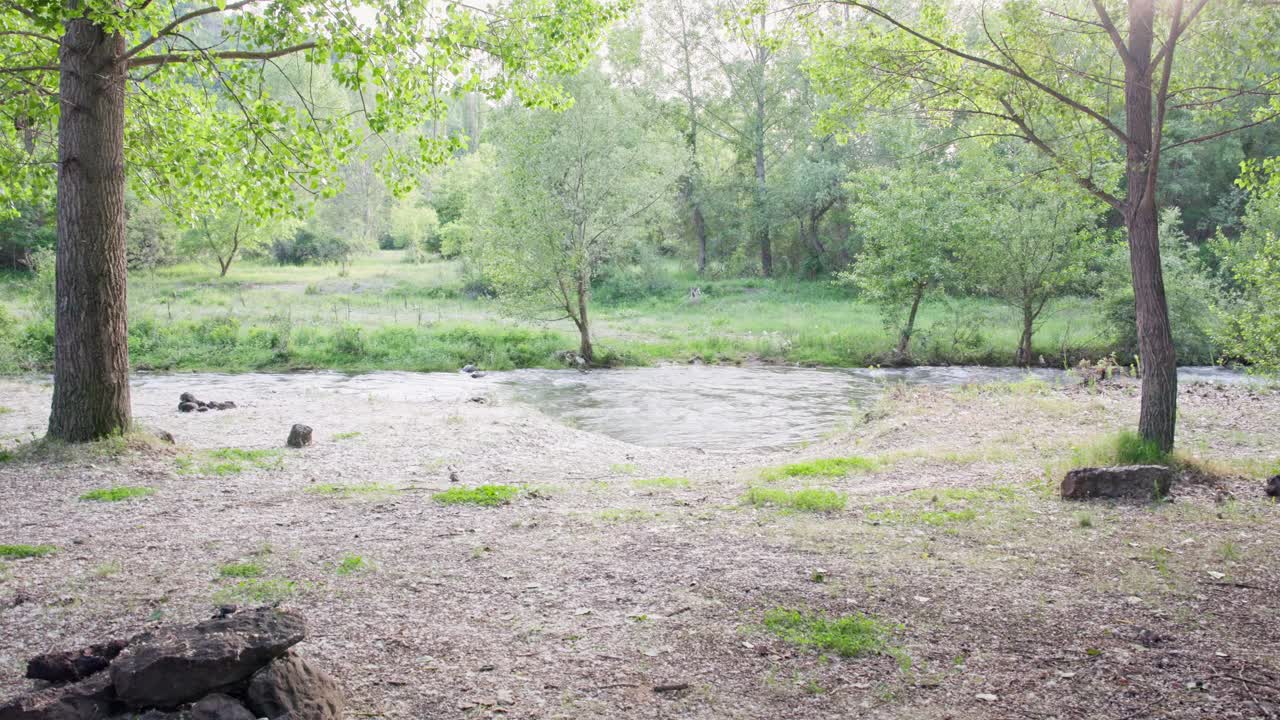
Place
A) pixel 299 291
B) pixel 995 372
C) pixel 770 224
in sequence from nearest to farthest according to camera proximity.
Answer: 1. pixel 995 372
2. pixel 299 291
3. pixel 770 224

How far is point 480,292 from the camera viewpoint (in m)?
47.3

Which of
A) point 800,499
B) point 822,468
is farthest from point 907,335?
point 800,499

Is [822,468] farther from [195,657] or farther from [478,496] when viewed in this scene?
[195,657]

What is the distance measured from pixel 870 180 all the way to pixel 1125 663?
27054 millimetres

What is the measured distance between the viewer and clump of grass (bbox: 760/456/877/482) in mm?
11867

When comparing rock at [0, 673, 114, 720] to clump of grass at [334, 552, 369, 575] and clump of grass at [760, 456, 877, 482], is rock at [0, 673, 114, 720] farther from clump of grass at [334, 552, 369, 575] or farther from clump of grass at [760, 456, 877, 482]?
clump of grass at [760, 456, 877, 482]

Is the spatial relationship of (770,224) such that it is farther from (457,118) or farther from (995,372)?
(457,118)

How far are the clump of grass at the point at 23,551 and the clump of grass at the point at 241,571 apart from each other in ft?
5.58

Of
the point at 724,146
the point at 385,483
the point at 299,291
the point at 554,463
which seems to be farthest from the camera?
the point at 724,146

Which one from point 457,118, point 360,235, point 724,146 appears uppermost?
point 457,118

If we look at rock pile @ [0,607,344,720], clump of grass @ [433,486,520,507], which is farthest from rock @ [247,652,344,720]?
clump of grass @ [433,486,520,507]

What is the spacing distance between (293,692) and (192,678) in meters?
0.49

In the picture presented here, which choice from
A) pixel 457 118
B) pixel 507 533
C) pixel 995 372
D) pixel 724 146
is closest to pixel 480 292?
pixel 724 146

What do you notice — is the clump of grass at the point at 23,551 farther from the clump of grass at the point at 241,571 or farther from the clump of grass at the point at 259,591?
the clump of grass at the point at 259,591
